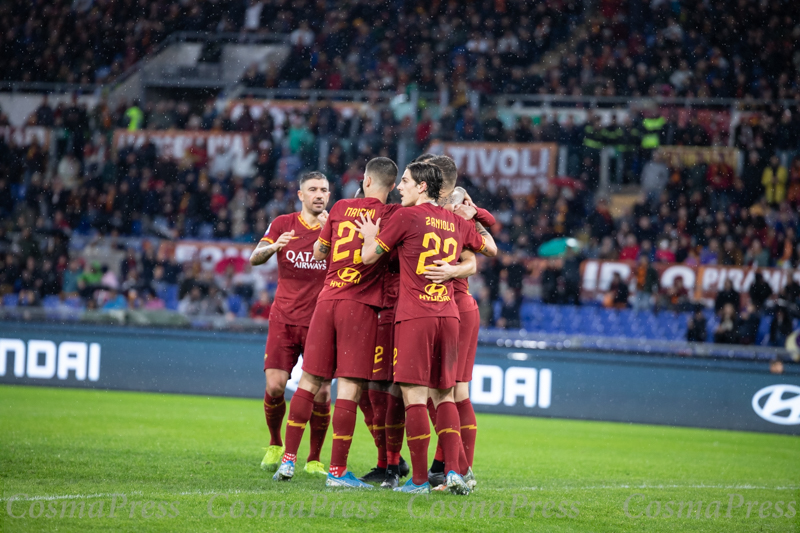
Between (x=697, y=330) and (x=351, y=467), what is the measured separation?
23.7 feet

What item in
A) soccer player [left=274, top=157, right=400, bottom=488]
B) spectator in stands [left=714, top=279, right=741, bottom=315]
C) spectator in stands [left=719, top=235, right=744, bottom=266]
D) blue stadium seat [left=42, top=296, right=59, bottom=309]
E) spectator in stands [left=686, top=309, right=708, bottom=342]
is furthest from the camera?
blue stadium seat [left=42, top=296, right=59, bottom=309]

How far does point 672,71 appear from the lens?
61.5 feet

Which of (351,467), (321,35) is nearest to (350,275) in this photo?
Result: (351,467)

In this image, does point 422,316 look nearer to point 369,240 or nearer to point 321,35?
point 369,240

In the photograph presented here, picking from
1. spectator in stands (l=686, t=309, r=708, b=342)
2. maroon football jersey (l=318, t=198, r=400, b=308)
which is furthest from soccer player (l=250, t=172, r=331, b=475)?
spectator in stands (l=686, t=309, r=708, b=342)

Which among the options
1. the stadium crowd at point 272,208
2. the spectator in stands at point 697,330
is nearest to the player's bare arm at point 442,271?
the stadium crowd at point 272,208

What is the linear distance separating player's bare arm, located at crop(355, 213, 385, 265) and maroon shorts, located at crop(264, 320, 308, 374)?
126cm

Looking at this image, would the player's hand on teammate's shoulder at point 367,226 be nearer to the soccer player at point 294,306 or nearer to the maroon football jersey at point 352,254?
the maroon football jersey at point 352,254

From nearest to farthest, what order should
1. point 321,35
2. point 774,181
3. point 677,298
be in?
point 677,298, point 774,181, point 321,35

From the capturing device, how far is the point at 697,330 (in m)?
12.4

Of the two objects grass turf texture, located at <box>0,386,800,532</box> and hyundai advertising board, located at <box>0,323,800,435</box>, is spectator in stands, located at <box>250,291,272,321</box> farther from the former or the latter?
grass turf texture, located at <box>0,386,800,532</box>

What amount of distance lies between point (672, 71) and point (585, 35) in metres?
2.50

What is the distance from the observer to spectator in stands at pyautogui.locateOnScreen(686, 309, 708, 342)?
12.4m

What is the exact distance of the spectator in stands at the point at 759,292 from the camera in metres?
12.6
